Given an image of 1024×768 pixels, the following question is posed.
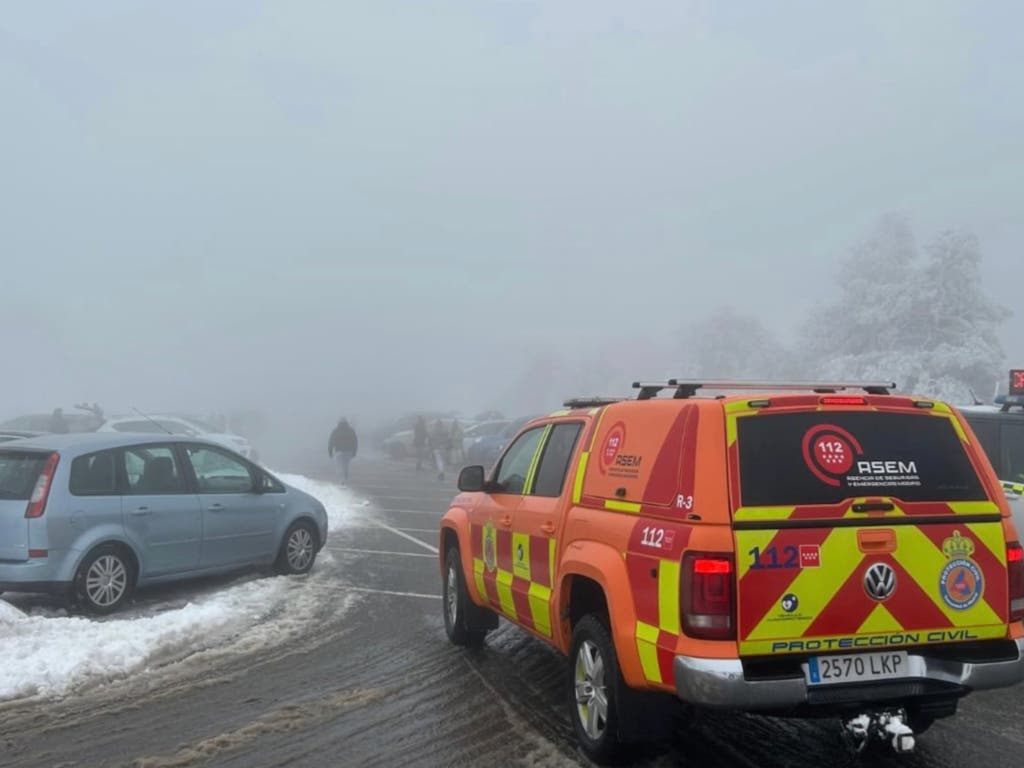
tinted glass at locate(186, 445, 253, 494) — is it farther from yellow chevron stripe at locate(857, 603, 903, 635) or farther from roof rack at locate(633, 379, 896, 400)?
yellow chevron stripe at locate(857, 603, 903, 635)

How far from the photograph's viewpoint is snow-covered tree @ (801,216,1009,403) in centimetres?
4141

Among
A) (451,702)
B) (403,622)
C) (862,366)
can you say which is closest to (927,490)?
(451,702)

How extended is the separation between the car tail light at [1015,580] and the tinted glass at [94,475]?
273 inches

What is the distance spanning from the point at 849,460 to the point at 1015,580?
1.03 m

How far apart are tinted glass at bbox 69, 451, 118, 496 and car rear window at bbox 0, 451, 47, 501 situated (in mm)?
277

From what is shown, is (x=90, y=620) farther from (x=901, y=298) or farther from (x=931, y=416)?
(x=901, y=298)

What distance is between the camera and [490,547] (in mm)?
6566

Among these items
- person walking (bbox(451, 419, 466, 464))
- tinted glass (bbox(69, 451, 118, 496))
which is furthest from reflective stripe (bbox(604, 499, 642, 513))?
person walking (bbox(451, 419, 466, 464))

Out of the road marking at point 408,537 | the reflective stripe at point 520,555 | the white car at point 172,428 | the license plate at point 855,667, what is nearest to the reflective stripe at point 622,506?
the license plate at point 855,667

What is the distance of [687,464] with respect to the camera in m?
4.21

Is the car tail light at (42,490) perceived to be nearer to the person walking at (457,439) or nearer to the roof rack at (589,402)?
the roof rack at (589,402)

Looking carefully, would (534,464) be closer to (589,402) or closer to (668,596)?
(589,402)

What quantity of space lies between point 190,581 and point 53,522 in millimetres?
2303

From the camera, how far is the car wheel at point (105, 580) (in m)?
7.82
